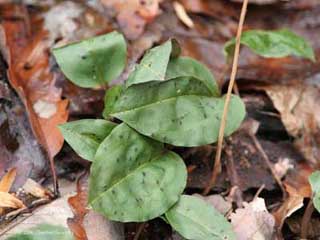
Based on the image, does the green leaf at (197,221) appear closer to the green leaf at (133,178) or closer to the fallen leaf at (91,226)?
the green leaf at (133,178)

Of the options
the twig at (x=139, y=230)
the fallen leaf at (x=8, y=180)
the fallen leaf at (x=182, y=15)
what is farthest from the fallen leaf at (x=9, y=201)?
the fallen leaf at (x=182, y=15)

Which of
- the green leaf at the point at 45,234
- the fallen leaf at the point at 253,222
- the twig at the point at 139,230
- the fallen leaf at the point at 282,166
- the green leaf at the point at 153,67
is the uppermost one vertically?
the green leaf at the point at 153,67

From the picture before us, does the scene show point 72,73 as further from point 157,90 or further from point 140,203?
point 140,203

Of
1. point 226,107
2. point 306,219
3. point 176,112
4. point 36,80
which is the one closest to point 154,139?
point 176,112

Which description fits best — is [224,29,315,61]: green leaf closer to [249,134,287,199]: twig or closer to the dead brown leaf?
[249,134,287,199]: twig

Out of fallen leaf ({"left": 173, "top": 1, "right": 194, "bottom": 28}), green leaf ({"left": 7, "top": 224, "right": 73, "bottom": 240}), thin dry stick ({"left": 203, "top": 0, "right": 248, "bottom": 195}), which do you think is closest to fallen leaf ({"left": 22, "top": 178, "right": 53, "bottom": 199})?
green leaf ({"left": 7, "top": 224, "right": 73, "bottom": 240})

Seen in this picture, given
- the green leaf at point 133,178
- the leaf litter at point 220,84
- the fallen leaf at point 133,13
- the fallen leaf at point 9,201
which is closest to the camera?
the green leaf at point 133,178
